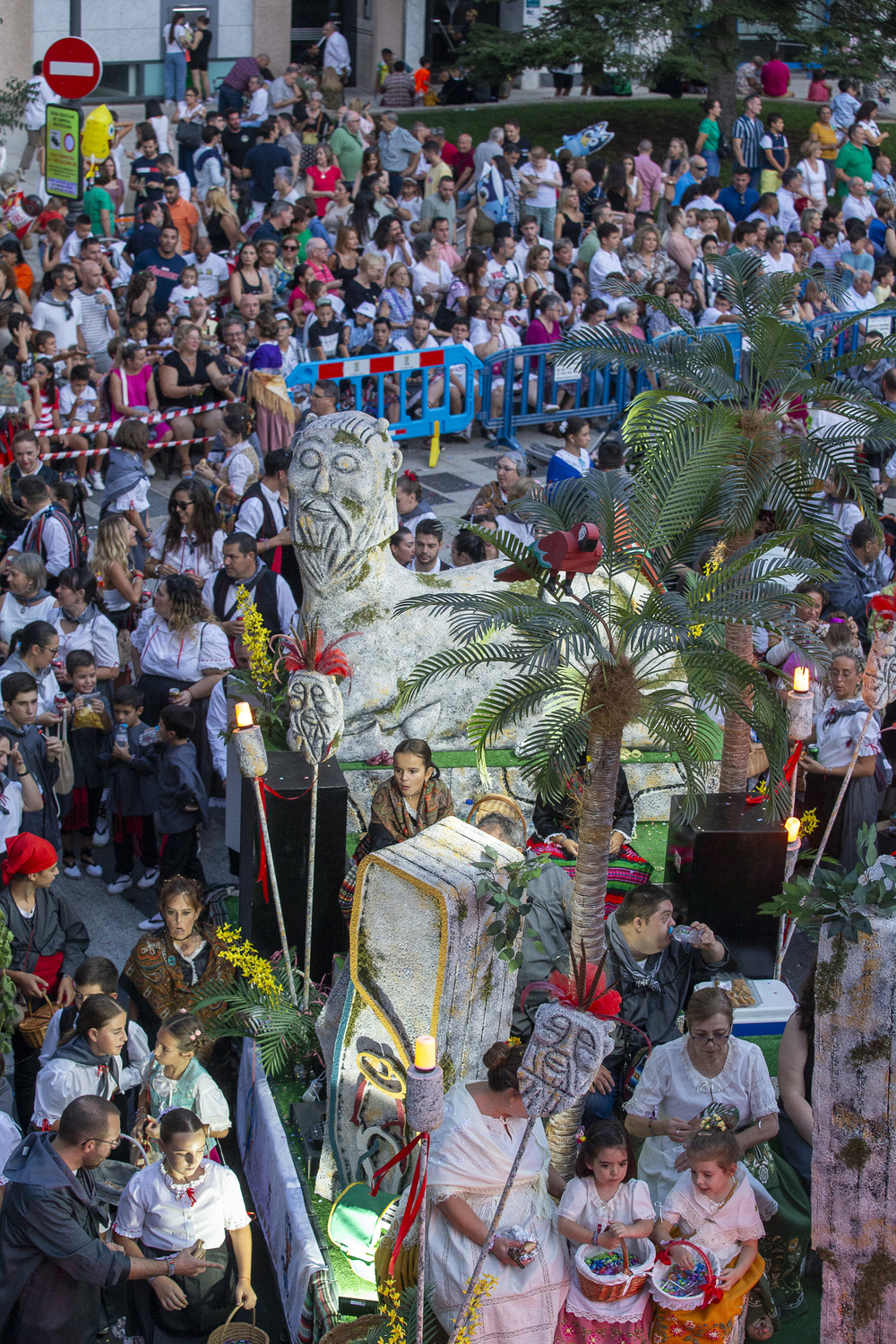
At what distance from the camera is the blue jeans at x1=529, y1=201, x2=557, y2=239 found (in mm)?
21312

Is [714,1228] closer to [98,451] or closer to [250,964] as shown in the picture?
[250,964]

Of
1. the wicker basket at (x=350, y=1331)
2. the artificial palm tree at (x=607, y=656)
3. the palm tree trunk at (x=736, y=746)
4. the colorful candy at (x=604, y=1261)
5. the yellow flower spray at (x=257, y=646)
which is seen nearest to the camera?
the colorful candy at (x=604, y=1261)

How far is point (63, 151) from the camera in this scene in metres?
17.0

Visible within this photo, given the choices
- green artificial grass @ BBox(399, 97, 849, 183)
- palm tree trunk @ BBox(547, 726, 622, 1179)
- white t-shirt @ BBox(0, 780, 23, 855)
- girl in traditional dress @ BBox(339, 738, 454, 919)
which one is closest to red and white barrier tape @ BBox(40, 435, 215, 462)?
white t-shirt @ BBox(0, 780, 23, 855)

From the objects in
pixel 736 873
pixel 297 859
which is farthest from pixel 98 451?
pixel 736 873

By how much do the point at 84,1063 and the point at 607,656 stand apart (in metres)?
2.81

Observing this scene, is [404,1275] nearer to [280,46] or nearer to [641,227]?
[641,227]

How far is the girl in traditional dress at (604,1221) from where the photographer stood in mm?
5809

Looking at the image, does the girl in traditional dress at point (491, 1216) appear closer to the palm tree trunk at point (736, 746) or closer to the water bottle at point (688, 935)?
the water bottle at point (688, 935)

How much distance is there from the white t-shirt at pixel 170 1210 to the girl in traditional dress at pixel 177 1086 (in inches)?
18.0

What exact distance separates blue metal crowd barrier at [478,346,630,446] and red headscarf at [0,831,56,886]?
975 centimetres

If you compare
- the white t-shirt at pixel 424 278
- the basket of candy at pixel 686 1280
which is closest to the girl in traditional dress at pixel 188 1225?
the basket of candy at pixel 686 1280

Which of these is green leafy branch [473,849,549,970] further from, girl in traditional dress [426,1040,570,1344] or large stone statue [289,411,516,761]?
large stone statue [289,411,516,761]

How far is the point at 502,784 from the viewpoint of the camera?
1001cm
